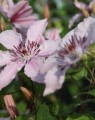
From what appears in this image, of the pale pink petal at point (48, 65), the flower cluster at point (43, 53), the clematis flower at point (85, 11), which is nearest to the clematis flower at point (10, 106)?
the flower cluster at point (43, 53)

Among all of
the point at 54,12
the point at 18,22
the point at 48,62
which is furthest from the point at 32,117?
the point at 54,12

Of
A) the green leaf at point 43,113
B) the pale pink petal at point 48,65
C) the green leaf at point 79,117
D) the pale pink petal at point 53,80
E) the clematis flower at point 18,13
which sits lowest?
the green leaf at point 79,117

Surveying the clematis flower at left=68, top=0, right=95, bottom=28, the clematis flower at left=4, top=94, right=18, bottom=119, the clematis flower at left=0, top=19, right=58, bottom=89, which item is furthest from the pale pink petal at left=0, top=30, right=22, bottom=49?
the clematis flower at left=68, top=0, right=95, bottom=28

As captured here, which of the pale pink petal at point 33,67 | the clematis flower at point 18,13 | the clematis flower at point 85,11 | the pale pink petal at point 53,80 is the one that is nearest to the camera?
the pale pink petal at point 53,80

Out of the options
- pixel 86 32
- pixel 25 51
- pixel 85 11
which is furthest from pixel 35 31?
pixel 85 11

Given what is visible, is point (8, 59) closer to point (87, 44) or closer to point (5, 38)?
point (5, 38)

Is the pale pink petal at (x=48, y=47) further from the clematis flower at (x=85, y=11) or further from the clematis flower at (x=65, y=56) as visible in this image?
the clematis flower at (x=85, y=11)

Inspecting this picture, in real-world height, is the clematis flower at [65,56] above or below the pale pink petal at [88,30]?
below
